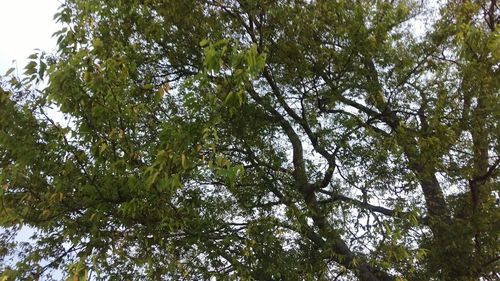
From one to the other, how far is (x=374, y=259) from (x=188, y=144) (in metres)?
3.30

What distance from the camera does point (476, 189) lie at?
693 centimetres

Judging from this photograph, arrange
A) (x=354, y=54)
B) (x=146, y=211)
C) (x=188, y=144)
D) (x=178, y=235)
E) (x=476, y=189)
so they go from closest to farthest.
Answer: (x=188, y=144)
(x=146, y=211)
(x=178, y=235)
(x=354, y=54)
(x=476, y=189)

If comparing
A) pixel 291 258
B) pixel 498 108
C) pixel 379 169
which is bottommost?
pixel 291 258

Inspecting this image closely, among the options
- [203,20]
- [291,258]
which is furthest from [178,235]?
[203,20]

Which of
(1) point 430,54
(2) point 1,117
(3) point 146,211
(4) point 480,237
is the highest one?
(1) point 430,54

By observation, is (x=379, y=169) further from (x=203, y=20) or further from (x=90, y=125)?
(x=90, y=125)

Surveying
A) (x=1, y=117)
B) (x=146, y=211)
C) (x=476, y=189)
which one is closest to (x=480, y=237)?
(x=476, y=189)

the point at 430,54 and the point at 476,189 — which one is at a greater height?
the point at 430,54

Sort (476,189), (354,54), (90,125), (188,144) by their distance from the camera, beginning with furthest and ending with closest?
(476,189), (354,54), (90,125), (188,144)

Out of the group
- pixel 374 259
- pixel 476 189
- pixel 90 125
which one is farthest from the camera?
pixel 476 189

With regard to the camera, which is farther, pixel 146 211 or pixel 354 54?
pixel 354 54

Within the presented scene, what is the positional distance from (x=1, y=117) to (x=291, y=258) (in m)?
3.55

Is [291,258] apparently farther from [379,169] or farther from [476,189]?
[476,189]

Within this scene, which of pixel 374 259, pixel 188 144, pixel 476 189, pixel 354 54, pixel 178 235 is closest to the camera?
pixel 188 144
